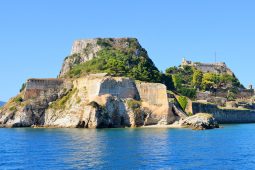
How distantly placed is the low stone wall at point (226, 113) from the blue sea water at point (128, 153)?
36843mm

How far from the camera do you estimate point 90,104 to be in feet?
244

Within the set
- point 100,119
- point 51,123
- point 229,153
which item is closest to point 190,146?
point 229,153

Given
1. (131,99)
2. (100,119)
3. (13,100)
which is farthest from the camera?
(13,100)

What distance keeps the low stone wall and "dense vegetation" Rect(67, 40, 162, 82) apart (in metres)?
10.3

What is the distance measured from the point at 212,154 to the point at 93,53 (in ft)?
226

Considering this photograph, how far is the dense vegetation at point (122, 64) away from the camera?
90.4 meters

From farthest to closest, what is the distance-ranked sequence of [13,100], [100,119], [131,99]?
[13,100] < [131,99] < [100,119]

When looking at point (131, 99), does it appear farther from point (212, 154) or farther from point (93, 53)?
point (212, 154)

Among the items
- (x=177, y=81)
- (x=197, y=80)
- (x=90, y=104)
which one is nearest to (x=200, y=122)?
(x=90, y=104)

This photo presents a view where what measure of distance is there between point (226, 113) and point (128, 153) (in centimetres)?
6625

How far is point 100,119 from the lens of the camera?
2923 inches

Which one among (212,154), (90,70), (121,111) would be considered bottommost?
(212,154)

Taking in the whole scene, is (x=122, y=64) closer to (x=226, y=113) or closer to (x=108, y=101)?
(x=108, y=101)

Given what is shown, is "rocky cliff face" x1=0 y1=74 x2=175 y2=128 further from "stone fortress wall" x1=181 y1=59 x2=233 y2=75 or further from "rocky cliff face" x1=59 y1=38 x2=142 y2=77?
"stone fortress wall" x1=181 y1=59 x2=233 y2=75
